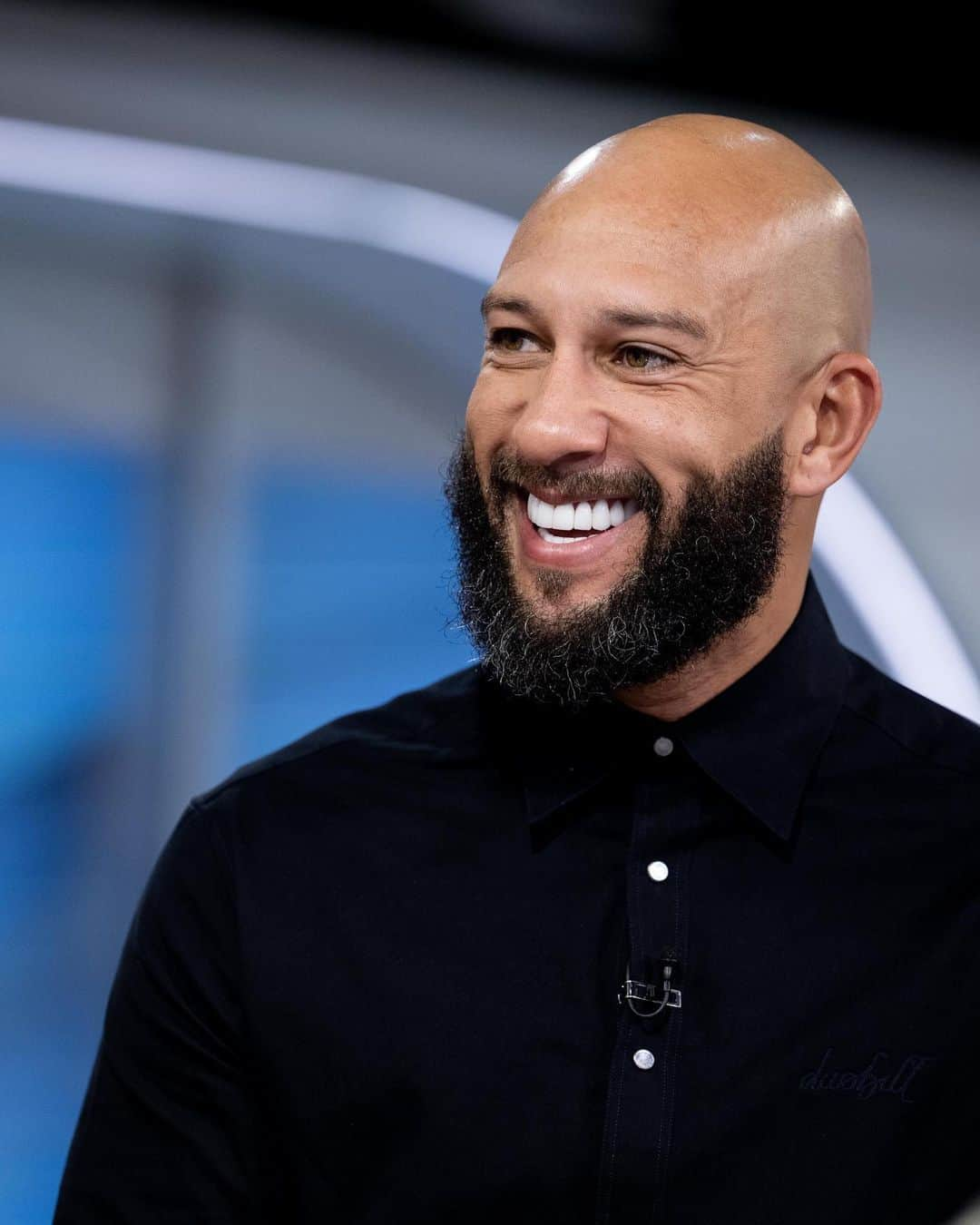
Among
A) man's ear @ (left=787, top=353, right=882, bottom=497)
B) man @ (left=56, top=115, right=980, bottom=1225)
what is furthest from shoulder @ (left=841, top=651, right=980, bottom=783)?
man's ear @ (left=787, top=353, right=882, bottom=497)

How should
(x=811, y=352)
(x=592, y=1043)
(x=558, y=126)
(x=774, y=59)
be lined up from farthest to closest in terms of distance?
(x=558, y=126)
(x=774, y=59)
(x=811, y=352)
(x=592, y=1043)

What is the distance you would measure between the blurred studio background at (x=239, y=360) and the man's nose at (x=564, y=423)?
39.6 inches

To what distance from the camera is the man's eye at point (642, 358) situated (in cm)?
141

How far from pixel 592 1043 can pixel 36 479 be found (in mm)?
1567

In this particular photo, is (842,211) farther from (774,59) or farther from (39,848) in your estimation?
(39,848)

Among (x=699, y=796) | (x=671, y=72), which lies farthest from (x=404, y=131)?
(x=699, y=796)

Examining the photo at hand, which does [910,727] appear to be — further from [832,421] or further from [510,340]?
[510,340]

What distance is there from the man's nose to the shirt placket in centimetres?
34

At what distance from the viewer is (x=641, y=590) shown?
1426 mm

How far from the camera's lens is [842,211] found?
5.12 ft

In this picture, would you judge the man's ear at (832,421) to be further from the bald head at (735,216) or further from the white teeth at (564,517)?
the white teeth at (564,517)

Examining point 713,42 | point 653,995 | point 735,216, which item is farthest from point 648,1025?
point 713,42

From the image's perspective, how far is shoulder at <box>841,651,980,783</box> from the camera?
1.50 meters

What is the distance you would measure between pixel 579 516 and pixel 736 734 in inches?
10.5
